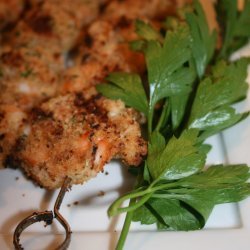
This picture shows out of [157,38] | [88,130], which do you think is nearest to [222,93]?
[157,38]

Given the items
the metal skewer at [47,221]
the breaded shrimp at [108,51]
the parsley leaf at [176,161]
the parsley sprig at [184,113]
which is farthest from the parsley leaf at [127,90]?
the metal skewer at [47,221]

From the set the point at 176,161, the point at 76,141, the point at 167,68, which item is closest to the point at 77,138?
the point at 76,141

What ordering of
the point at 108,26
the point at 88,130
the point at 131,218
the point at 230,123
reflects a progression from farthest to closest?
the point at 108,26 < the point at 230,123 < the point at 88,130 < the point at 131,218

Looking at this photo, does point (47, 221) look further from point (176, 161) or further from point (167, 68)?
point (167, 68)

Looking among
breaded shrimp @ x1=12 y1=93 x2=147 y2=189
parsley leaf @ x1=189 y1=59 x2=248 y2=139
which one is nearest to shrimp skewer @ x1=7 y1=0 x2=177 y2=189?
breaded shrimp @ x1=12 y1=93 x2=147 y2=189

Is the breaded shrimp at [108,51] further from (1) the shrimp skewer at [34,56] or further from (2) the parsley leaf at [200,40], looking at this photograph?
(2) the parsley leaf at [200,40]

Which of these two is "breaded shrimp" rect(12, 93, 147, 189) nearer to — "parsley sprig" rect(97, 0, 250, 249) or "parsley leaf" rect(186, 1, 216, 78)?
"parsley sprig" rect(97, 0, 250, 249)

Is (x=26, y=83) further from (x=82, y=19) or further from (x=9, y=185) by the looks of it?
(x=82, y=19)
